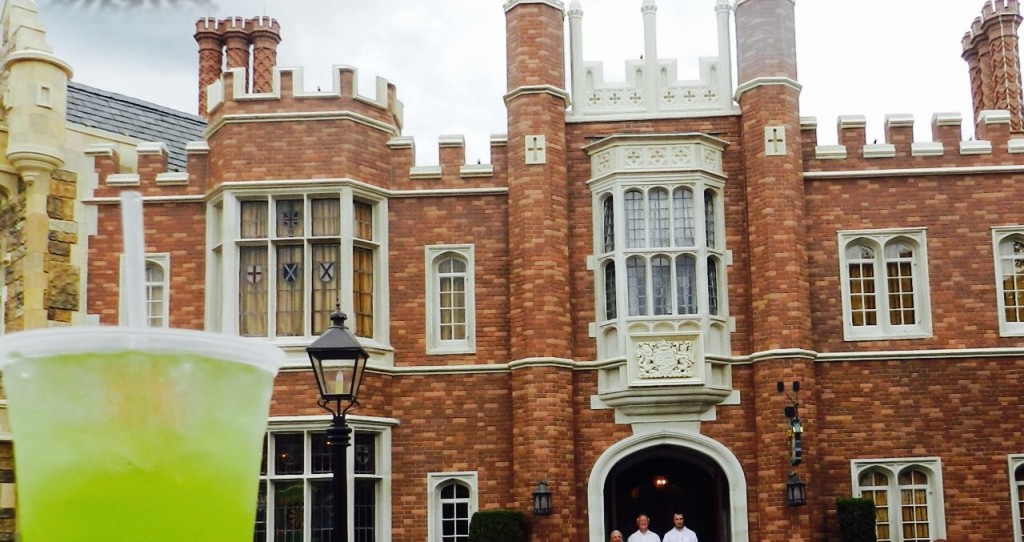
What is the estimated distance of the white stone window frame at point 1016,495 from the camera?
664 inches

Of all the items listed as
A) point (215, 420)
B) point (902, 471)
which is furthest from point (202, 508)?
point (902, 471)

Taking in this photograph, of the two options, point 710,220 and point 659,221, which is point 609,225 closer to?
point 659,221

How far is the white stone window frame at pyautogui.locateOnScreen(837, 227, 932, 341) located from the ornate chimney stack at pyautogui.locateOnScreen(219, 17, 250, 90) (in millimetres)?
12446

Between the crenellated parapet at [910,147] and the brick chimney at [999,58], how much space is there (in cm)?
371

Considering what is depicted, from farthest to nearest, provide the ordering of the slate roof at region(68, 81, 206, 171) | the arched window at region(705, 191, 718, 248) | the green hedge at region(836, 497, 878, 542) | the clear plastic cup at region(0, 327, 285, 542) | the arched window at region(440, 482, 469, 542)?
the slate roof at region(68, 81, 206, 171)
the arched window at region(705, 191, 718, 248)
the arched window at region(440, 482, 469, 542)
the green hedge at region(836, 497, 878, 542)
the clear plastic cup at region(0, 327, 285, 542)

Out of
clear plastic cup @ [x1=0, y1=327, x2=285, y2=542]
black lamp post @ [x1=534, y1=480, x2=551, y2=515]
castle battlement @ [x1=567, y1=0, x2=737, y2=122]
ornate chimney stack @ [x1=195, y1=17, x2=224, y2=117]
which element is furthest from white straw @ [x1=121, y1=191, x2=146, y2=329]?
ornate chimney stack @ [x1=195, y1=17, x2=224, y2=117]

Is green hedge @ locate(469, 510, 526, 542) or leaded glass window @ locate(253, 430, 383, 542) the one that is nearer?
green hedge @ locate(469, 510, 526, 542)

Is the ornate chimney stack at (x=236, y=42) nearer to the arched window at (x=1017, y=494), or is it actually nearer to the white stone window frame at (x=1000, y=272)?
the white stone window frame at (x=1000, y=272)

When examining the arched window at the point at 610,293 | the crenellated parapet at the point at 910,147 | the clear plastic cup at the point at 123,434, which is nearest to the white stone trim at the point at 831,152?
the crenellated parapet at the point at 910,147

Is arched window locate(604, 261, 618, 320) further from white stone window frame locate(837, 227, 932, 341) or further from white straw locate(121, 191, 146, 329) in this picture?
white straw locate(121, 191, 146, 329)

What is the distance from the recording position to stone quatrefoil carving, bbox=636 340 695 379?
16.8m

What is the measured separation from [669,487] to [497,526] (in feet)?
12.9

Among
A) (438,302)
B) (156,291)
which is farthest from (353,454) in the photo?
(156,291)

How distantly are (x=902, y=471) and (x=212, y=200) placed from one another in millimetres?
9824
